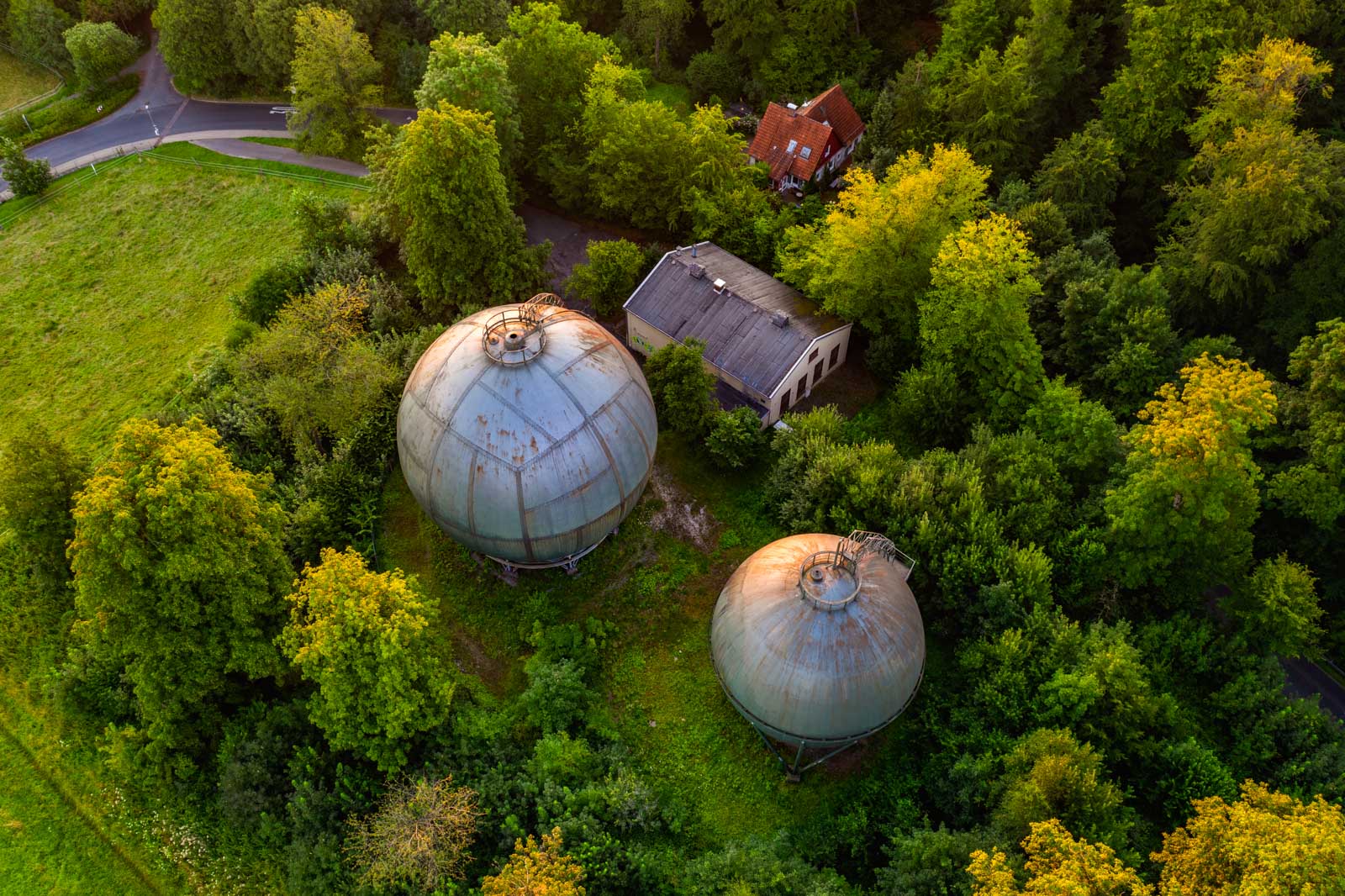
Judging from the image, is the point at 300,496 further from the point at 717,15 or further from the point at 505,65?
the point at 717,15

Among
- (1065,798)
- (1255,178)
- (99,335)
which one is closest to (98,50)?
(99,335)

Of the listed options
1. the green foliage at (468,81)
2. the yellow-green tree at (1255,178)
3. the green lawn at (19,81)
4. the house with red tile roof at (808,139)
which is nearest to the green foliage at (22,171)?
the green lawn at (19,81)

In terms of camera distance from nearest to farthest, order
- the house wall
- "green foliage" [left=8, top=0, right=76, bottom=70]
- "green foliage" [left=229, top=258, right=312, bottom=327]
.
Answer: the house wall, "green foliage" [left=229, top=258, right=312, bottom=327], "green foliage" [left=8, top=0, right=76, bottom=70]

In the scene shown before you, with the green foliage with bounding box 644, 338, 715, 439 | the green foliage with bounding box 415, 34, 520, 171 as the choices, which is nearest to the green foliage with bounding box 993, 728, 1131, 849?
the green foliage with bounding box 644, 338, 715, 439

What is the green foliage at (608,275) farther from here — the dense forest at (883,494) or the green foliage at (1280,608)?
the green foliage at (1280,608)

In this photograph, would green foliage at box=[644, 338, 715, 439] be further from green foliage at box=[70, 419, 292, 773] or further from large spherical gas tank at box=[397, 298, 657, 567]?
green foliage at box=[70, 419, 292, 773]

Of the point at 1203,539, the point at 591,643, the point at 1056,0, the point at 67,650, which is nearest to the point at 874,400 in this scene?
the point at 1203,539

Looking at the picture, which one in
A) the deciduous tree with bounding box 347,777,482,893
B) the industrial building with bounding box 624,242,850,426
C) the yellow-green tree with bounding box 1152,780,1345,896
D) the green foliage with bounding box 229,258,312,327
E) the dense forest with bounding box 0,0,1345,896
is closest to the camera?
the yellow-green tree with bounding box 1152,780,1345,896
